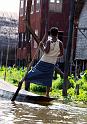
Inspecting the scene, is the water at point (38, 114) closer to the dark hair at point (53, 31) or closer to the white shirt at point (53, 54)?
the white shirt at point (53, 54)

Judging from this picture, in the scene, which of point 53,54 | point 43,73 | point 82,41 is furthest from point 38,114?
point 82,41

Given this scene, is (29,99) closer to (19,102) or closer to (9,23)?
(19,102)

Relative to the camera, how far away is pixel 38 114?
7.51 meters

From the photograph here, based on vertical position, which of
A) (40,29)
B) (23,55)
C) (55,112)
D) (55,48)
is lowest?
(23,55)

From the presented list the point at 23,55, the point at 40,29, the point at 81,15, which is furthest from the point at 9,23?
the point at 81,15

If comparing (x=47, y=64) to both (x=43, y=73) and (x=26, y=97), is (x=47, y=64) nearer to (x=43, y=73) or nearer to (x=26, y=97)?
(x=43, y=73)

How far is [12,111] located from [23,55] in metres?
26.4

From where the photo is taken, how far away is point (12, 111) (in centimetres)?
769

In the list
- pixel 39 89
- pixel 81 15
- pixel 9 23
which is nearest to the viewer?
pixel 39 89

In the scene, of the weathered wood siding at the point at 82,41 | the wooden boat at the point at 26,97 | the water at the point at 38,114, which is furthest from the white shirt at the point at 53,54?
the weathered wood siding at the point at 82,41

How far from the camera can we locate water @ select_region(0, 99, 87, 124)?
6.68 meters

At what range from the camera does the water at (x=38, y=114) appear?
6.68 m

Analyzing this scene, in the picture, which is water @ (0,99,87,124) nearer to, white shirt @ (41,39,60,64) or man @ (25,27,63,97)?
man @ (25,27,63,97)

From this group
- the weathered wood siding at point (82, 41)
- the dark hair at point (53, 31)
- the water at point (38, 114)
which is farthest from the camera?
the weathered wood siding at point (82, 41)
